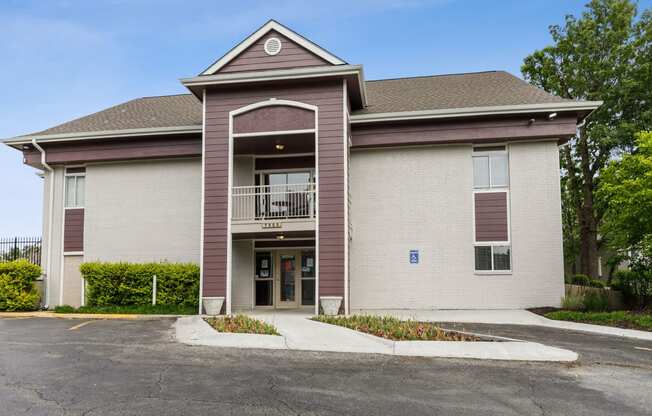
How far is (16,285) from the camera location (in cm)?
1852

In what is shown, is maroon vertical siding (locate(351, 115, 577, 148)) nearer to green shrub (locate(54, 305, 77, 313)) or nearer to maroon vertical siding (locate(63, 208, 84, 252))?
maroon vertical siding (locate(63, 208, 84, 252))

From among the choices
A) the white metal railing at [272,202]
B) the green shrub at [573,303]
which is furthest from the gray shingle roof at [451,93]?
the green shrub at [573,303]

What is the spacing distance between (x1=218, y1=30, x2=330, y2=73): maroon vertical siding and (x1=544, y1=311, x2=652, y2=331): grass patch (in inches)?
398

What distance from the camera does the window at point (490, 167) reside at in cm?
1817

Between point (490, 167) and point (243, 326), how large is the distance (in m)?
9.67

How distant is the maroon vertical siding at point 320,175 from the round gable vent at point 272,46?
3.41 ft

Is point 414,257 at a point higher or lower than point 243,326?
higher

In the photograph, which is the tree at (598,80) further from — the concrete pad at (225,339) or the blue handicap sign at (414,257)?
the concrete pad at (225,339)

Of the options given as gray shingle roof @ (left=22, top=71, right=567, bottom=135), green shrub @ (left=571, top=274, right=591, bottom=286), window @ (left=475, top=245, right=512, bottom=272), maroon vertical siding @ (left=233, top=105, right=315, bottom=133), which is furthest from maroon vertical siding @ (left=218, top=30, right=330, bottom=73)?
green shrub @ (left=571, top=274, right=591, bottom=286)

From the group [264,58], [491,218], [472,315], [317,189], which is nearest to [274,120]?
[264,58]

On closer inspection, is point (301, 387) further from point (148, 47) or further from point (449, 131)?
point (148, 47)

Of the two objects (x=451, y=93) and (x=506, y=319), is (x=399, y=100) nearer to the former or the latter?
(x=451, y=93)

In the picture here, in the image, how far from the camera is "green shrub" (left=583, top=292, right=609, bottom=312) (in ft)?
54.9

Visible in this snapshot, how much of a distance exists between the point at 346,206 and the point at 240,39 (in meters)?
5.82
